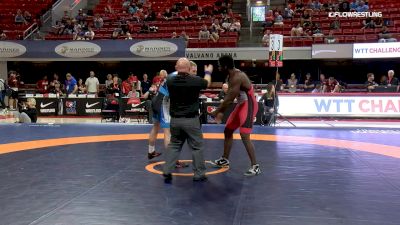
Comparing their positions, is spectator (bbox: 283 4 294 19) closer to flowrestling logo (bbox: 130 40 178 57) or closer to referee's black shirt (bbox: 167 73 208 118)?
flowrestling logo (bbox: 130 40 178 57)

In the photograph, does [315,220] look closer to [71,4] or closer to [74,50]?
[74,50]

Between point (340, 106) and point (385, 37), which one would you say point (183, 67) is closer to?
point (340, 106)

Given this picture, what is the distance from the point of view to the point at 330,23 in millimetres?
18891

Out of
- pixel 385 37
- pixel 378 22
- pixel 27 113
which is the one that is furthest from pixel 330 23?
pixel 27 113

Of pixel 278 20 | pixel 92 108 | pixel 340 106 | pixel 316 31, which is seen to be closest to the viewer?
pixel 340 106

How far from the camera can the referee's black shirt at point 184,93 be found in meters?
5.10

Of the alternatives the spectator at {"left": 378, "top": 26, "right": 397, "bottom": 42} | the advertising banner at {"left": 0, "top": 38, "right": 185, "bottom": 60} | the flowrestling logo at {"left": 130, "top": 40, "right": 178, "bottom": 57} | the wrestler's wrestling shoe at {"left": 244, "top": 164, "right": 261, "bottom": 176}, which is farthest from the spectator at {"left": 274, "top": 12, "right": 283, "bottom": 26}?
the wrestler's wrestling shoe at {"left": 244, "top": 164, "right": 261, "bottom": 176}

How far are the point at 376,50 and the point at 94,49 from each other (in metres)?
11.2

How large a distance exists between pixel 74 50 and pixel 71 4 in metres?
7.25

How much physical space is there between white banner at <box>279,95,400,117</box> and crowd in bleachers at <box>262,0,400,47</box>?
463 cm

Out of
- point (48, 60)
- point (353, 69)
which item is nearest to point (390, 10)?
point (353, 69)

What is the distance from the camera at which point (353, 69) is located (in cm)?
1866

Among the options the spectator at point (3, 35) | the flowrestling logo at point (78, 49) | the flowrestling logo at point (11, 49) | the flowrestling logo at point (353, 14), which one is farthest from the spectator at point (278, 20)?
the spectator at point (3, 35)

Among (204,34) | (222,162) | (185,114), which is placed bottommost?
(222,162)
